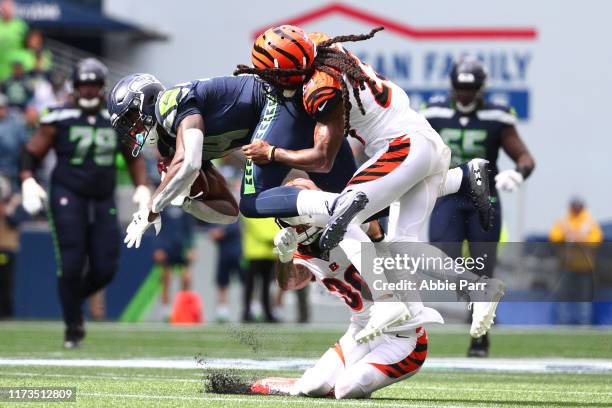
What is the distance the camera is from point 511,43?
1992 cm

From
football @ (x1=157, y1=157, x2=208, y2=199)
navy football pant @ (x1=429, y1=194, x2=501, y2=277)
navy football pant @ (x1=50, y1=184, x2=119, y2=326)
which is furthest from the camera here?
navy football pant @ (x1=50, y1=184, x2=119, y2=326)

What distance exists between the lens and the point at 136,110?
21.8ft

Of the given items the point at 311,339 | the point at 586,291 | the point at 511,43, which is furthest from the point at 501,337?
the point at 511,43

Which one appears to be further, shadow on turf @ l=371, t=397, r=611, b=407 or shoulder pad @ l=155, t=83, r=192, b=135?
shoulder pad @ l=155, t=83, r=192, b=135

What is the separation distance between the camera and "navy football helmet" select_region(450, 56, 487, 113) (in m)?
9.38

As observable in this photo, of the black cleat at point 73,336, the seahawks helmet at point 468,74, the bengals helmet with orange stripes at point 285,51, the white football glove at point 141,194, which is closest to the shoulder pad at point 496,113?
the seahawks helmet at point 468,74

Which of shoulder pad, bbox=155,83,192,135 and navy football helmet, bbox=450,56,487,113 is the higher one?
shoulder pad, bbox=155,83,192,135

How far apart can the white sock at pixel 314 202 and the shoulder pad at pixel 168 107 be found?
0.73 m

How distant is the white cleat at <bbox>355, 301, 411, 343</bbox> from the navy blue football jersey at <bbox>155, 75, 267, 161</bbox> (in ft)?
4.38

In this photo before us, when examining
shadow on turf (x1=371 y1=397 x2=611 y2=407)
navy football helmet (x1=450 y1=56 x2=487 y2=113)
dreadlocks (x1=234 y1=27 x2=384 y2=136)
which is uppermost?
dreadlocks (x1=234 y1=27 x2=384 y2=136)

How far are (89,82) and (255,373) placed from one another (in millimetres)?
3402

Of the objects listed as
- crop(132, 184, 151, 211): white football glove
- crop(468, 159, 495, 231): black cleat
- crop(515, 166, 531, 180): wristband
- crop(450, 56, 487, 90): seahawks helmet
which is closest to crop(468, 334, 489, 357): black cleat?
crop(515, 166, 531, 180): wristband

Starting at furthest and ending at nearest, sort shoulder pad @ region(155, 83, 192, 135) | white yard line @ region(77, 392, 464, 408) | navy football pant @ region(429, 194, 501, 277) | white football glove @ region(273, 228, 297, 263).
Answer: navy football pant @ region(429, 194, 501, 277) → shoulder pad @ region(155, 83, 192, 135) → white football glove @ region(273, 228, 297, 263) → white yard line @ region(77, 392, 464, 408)

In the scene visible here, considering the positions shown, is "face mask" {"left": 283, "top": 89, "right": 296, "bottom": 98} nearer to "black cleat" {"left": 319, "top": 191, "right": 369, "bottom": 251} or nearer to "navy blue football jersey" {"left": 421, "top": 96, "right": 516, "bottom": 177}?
"black cleat" {"left": 319, "top": 191, "right": 369, "bottom": 251}
